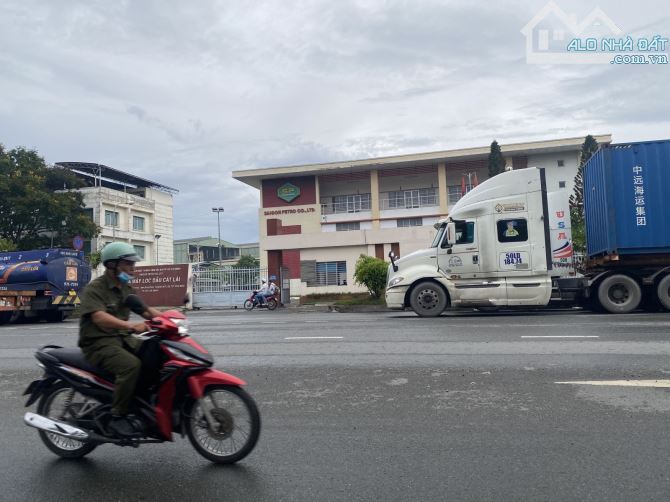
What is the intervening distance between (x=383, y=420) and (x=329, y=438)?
650mm

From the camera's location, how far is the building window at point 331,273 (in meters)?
35.0

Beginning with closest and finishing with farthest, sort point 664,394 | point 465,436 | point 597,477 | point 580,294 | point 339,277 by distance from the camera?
point 597,477
point 465,436
point 664,394
point 580,294
point 339,277

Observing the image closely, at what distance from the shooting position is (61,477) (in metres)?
3.89

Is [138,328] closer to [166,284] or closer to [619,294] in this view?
[619,294]

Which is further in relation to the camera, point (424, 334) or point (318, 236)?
point (318, 236)

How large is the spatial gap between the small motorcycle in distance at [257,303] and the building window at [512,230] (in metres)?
13.6

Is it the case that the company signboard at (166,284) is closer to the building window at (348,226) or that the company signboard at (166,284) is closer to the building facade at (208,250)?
the building window at (348,226)

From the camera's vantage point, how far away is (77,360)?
4.16 meters

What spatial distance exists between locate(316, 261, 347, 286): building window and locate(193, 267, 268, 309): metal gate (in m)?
7.12

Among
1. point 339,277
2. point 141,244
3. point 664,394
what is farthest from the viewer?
point 141,244

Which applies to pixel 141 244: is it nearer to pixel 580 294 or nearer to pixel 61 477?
pixel 580 294

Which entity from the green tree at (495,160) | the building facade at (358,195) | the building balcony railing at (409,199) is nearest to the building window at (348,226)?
the building facade at (358,195)

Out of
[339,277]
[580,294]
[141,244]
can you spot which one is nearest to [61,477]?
[580,294]

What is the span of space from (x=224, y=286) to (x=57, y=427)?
24780mm
